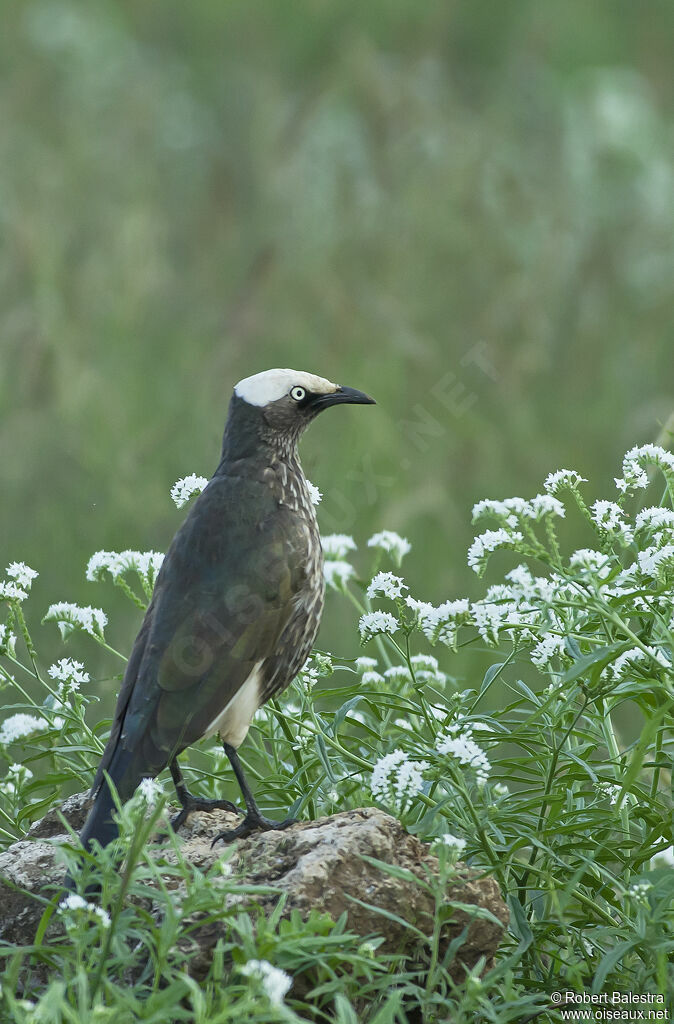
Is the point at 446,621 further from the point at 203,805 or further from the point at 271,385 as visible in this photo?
the point at 271,385

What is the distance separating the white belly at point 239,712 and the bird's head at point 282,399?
724mm

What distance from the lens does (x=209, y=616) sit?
114 inches

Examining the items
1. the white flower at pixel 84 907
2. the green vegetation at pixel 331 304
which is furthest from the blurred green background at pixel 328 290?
the white flower at pixel 84 907

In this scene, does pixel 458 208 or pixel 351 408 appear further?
pixel 458 208

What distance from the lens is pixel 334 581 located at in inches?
136

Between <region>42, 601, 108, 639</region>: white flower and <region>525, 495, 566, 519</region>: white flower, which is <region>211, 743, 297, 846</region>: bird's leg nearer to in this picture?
<region>42, 601, 108, 639</region>: white flower

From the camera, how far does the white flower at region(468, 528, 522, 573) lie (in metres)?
2.53

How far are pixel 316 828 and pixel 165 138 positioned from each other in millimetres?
4925

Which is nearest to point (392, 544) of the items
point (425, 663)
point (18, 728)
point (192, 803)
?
point (425, 663)

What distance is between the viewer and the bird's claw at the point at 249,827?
9.14 feet

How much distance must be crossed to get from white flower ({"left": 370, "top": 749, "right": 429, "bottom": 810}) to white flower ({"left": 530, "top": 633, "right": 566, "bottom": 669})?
1.23ft

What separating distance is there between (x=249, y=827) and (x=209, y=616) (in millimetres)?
485

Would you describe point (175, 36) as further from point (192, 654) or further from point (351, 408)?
point (192, 654)

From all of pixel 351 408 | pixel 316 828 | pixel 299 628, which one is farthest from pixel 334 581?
pixel 351 408
